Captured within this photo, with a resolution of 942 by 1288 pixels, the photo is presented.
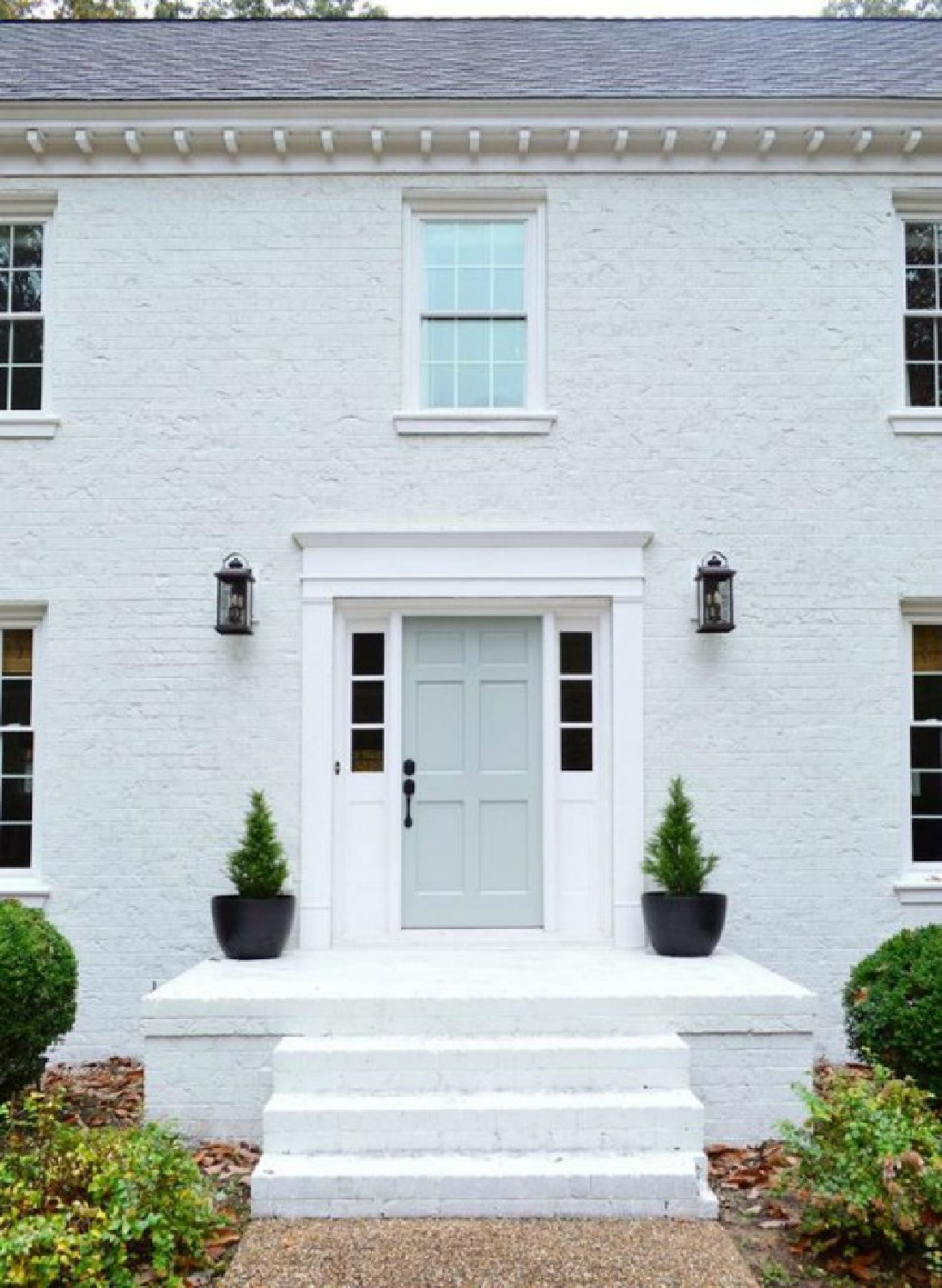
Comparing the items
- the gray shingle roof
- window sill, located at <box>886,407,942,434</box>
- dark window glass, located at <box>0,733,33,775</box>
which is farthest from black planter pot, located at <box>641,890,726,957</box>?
the gray shingle roof

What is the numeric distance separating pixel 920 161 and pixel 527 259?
108 inches

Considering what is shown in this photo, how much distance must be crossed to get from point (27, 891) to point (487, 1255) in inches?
164

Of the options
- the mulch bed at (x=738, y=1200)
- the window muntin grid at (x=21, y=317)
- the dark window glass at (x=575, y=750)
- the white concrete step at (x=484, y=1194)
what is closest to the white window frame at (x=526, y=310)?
the dark window glass at (x=575, y=750)

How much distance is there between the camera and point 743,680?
743 cm

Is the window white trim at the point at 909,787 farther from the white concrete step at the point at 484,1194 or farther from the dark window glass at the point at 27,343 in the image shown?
the dark window glass at the point at 27,343

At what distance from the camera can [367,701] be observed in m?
7.59

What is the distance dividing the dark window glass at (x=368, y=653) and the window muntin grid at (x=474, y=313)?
5.31 feet

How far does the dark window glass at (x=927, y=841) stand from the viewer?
7566 millimetres

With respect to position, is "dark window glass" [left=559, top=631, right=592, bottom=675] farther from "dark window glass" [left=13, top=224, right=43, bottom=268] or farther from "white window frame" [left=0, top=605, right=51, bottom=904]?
"dark window glass" [left=13, top=224, right=43, bottom=268]

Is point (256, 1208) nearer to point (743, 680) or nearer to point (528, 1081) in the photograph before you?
point (528, 1081)

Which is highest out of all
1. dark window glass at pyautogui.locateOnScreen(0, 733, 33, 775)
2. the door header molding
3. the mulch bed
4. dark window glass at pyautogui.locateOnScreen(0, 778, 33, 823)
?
the door header molding

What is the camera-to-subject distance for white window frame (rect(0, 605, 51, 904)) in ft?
23.9

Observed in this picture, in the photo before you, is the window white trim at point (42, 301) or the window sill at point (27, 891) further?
the window white trim at point (42, 301)

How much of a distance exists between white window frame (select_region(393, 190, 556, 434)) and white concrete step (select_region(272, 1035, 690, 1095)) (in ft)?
13.0
